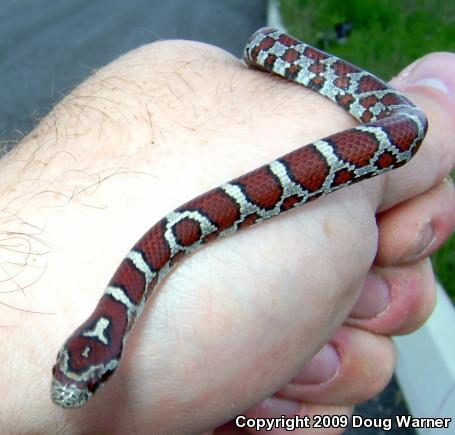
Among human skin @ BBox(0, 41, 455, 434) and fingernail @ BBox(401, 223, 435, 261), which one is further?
fingernail @ BBox(401, 223, 435, 261)

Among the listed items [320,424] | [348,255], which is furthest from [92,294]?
[320,424]

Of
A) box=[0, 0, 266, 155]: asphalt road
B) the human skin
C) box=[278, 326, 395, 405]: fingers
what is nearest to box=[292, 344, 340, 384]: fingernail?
box=[278, 326, 395, 405]: fingers

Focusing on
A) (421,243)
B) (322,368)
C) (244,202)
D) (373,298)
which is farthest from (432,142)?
(322,368)

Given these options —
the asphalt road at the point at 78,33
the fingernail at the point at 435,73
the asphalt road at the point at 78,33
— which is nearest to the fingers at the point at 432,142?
the fingernail at the point at 435,73

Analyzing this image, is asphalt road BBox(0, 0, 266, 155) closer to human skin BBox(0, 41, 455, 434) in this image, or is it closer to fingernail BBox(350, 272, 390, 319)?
human skin BBox(0, 41, 455, 434)

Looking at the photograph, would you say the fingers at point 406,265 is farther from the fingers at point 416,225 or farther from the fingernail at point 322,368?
the fingernail at point 322,368

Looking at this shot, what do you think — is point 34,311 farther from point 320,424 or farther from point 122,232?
point 320,424
